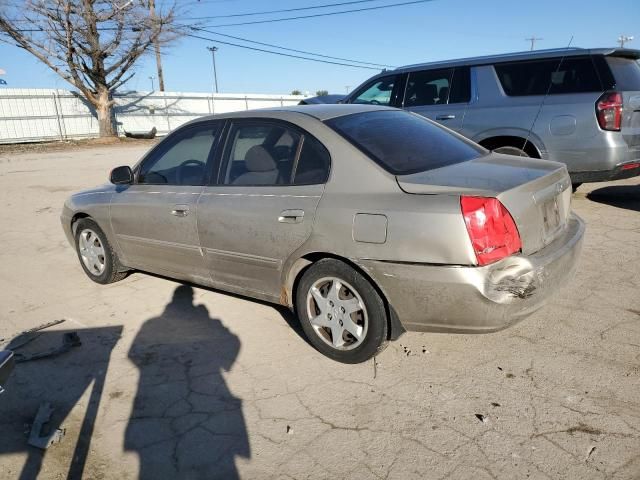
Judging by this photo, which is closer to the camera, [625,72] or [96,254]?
[96,254]

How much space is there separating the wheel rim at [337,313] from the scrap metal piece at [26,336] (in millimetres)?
2164

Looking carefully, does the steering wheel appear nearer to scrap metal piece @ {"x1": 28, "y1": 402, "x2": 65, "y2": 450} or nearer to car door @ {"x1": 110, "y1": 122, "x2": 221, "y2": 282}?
car door @ {"x1": 110, "y1": 122, "x2": 221, "y2": 282}

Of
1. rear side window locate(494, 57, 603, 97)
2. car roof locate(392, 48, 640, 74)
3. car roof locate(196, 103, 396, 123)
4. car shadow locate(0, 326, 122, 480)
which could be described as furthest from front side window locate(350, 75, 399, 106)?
car shadow locate(0, 326, 122, 480)

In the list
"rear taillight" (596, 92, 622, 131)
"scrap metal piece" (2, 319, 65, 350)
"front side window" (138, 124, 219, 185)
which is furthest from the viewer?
"rear taillight" (596, 92, 622, 131)

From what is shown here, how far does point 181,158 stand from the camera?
4.14 metres

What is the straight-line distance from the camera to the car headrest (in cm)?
345

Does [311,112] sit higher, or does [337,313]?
[311,112]

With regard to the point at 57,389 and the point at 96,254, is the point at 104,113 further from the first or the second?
the point at 57,389

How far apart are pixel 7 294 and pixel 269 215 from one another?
304 centimetres

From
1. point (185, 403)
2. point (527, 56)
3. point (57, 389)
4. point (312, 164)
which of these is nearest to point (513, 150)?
point (527, 56)

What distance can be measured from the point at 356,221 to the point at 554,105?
14.2ft

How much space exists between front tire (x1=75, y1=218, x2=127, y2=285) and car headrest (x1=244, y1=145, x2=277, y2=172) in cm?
191

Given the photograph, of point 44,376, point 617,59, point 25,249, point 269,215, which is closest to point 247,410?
point 269,215

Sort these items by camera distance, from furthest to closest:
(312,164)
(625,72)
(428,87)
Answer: (428,87) → (625,72) → (312,164)
